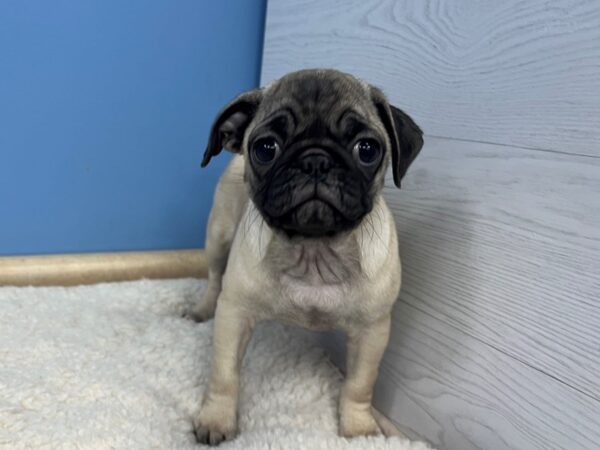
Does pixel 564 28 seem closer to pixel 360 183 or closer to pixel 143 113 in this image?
pixel 360 183

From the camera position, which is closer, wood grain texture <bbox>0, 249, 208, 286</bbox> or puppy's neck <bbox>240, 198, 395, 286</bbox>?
puppy's neck <bbox>240, 198, 395, 286</bbox>

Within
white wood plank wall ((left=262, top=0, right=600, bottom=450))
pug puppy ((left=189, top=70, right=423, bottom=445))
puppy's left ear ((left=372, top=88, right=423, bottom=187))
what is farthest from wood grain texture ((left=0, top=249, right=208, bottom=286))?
puppy's left ear ((left=372, top=88, right=423, bottom=187))

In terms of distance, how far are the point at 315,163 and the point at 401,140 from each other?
276 millimetres

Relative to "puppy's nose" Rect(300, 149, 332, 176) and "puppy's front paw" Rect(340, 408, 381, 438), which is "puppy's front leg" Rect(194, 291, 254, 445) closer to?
"puppy's front paw" Rect(340, 408, 381, 438)

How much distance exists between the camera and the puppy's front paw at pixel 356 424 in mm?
1551

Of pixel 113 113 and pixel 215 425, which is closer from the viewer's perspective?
pixel 215 425

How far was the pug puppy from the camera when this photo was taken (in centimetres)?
120

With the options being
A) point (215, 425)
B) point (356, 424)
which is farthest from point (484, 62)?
point (215, 425)

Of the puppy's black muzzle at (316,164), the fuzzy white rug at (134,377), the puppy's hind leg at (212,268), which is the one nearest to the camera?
the puppy's black muzzle at (316,164)

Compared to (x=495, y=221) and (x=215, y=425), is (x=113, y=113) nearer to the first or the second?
(x=215, y=425)

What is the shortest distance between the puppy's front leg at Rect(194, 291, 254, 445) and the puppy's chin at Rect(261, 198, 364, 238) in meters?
0.34

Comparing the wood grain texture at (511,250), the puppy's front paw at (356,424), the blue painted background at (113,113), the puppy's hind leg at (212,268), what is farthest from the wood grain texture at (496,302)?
the blue painted background at (113,113)

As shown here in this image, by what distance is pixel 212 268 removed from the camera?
2.11m

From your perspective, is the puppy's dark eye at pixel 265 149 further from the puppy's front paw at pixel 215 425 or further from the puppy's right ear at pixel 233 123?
the puppy's front paw at pixel 215 425
